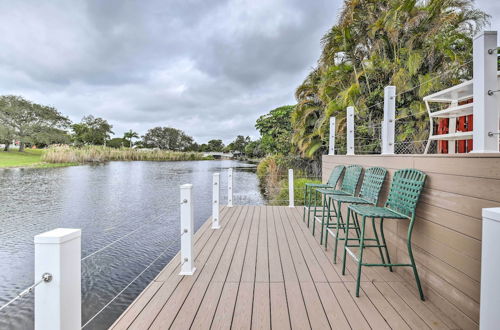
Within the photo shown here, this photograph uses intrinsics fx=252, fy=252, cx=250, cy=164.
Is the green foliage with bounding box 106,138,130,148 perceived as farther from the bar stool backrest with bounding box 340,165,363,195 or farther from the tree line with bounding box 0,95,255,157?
the bar stool backrest with bounding box 340,165,363,195

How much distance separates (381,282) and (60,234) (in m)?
2.20

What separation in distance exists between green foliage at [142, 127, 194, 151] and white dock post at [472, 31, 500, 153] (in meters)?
50.8

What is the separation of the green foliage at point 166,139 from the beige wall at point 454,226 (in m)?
50.4

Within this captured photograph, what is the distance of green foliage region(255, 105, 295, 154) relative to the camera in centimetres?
1189

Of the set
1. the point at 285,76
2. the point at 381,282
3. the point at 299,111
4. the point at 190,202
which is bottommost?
the point at 381,282

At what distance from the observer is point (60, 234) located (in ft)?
2.69

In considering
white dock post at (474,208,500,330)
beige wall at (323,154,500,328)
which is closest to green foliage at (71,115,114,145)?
beige wall at (323,154,500,328)

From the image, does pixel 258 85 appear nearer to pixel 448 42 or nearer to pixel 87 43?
pixel 87 43

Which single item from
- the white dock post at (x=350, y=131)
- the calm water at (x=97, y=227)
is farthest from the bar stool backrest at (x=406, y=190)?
the calm water at (x=97, y=227)

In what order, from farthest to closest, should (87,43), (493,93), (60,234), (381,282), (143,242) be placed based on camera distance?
(87,43)
(143,242)
(381,282)
(493,93)
(60,234)

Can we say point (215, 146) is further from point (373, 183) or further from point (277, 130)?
point (373, 183)

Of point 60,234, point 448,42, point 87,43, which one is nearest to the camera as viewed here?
point 60,234

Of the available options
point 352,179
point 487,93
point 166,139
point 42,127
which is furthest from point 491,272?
point 166,139

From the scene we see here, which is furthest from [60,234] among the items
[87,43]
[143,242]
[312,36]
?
[87,43]
